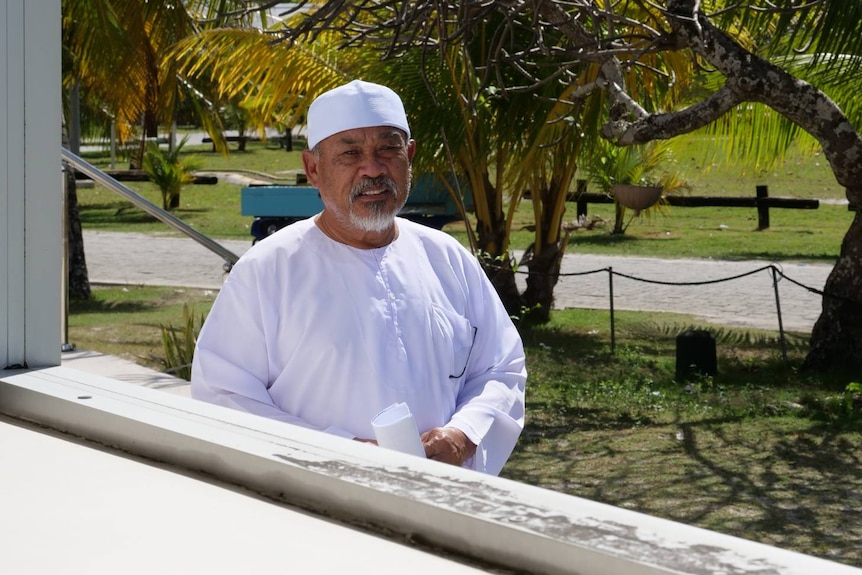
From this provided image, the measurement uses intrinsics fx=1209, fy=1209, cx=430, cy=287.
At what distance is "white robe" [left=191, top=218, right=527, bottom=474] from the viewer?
9.73ft

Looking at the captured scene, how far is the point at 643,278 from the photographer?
14.8m

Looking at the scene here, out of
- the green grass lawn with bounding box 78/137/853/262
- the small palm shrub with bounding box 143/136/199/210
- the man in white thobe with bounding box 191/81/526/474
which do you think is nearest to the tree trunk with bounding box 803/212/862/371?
the green grass lawn with bounding box 78/137/853/262

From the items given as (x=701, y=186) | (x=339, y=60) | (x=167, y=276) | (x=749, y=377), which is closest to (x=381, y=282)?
(x=749, y=377)

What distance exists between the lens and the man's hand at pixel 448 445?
2.91 m

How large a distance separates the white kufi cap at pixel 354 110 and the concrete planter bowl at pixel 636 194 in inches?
552

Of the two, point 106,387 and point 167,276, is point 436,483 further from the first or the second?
point 167,276

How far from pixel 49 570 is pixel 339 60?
→ 9335 millimetres

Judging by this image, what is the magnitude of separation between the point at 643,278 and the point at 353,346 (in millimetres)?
12144

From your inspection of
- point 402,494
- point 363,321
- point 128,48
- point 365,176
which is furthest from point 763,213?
point 402,494

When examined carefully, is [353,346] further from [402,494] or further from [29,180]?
[402,494]

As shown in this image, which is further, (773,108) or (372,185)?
(773,108)

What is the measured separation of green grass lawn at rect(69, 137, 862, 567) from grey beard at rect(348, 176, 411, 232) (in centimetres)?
305

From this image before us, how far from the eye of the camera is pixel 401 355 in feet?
9.89

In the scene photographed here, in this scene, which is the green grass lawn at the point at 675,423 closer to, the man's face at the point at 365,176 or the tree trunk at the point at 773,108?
the tree trunk at the point at 773,108
